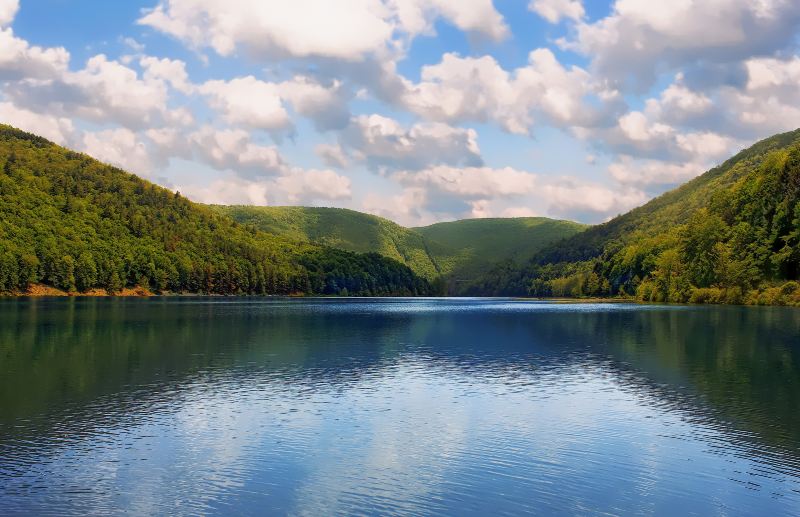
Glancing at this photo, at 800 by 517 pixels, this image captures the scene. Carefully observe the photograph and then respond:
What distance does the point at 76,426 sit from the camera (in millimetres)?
34094

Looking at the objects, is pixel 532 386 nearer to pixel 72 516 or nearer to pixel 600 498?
pixel 600 498

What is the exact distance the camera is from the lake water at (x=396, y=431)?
24391mm

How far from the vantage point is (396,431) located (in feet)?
114

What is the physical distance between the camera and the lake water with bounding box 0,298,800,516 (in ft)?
80.0

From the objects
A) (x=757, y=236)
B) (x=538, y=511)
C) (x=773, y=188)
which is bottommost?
(x=538, y=511)

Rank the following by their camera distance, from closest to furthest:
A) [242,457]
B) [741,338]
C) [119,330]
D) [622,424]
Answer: [242,457] → [622,424] → [741,338] → [119,330]

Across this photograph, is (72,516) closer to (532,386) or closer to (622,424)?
(622,424)

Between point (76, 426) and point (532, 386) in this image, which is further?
point (532, 386)

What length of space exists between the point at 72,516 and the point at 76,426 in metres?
13.3

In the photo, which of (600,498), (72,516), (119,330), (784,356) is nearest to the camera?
(72,516)

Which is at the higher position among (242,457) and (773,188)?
(773,188)

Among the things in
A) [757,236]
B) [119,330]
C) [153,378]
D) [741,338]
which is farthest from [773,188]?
[153,378]

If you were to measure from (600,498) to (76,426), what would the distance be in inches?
959

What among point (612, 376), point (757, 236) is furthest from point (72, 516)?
point (757, 236)
